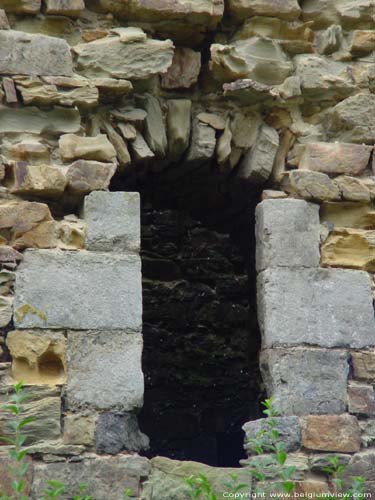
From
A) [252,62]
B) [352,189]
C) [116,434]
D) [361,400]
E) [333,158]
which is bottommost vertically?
[116,434]

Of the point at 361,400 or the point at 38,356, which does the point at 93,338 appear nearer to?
the point at 38,356

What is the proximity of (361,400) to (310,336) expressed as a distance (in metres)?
0.40

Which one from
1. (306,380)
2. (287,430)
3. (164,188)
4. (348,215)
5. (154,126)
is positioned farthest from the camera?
(164,188)

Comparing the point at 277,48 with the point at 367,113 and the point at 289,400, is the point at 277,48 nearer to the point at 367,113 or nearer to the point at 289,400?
the point at 367,113

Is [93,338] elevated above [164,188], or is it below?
below

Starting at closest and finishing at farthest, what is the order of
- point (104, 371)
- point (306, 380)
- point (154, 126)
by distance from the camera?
point (104, 371)
point (306, 380)
point (154, 126)

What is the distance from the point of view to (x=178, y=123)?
5.38m

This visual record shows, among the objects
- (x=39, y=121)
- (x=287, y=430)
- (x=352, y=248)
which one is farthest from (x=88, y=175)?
(x=287, y=430)

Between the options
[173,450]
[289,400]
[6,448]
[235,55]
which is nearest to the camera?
[6,448]

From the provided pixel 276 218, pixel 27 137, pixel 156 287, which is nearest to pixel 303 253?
pixel 276 218

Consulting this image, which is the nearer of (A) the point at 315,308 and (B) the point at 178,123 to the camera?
(A) the point at 315,308

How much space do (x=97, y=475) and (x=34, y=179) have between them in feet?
4.57

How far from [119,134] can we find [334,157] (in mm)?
1116

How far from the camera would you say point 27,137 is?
506 centimetres
